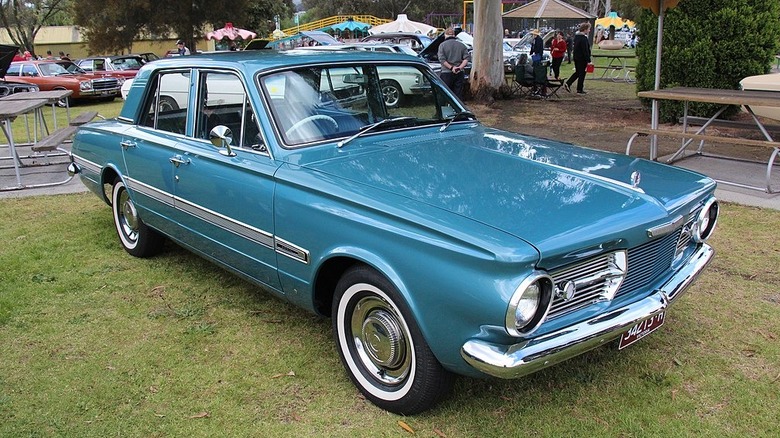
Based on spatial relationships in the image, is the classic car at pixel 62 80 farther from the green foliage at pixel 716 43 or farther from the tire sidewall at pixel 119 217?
the green foliage at pixel 716 43

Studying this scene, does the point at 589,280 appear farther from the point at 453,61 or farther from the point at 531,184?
the point at 453,61

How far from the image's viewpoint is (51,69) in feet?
68.5

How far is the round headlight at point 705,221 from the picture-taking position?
3.49 m

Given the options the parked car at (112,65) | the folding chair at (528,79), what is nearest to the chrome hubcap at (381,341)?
the folding chair at (528,79)

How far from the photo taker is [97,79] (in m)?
20.0

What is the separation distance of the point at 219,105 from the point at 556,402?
284 centimetres

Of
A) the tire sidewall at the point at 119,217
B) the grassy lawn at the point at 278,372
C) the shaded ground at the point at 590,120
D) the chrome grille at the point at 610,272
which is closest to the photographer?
the chrome grille at the point at 610,272

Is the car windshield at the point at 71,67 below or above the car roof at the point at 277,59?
above

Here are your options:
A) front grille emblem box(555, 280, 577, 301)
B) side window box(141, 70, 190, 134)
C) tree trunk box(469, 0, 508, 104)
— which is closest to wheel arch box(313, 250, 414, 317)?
front grille emblem box(555, 280, 577, 301)

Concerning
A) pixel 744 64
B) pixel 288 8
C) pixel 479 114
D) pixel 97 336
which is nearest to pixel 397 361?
pixel 97 336

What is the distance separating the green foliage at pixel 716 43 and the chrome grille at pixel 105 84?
54.6 ft

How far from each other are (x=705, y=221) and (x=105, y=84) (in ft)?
66.6

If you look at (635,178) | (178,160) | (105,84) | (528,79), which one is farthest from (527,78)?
(105,84)

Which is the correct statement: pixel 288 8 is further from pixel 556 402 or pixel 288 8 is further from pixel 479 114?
pixel 556 402
